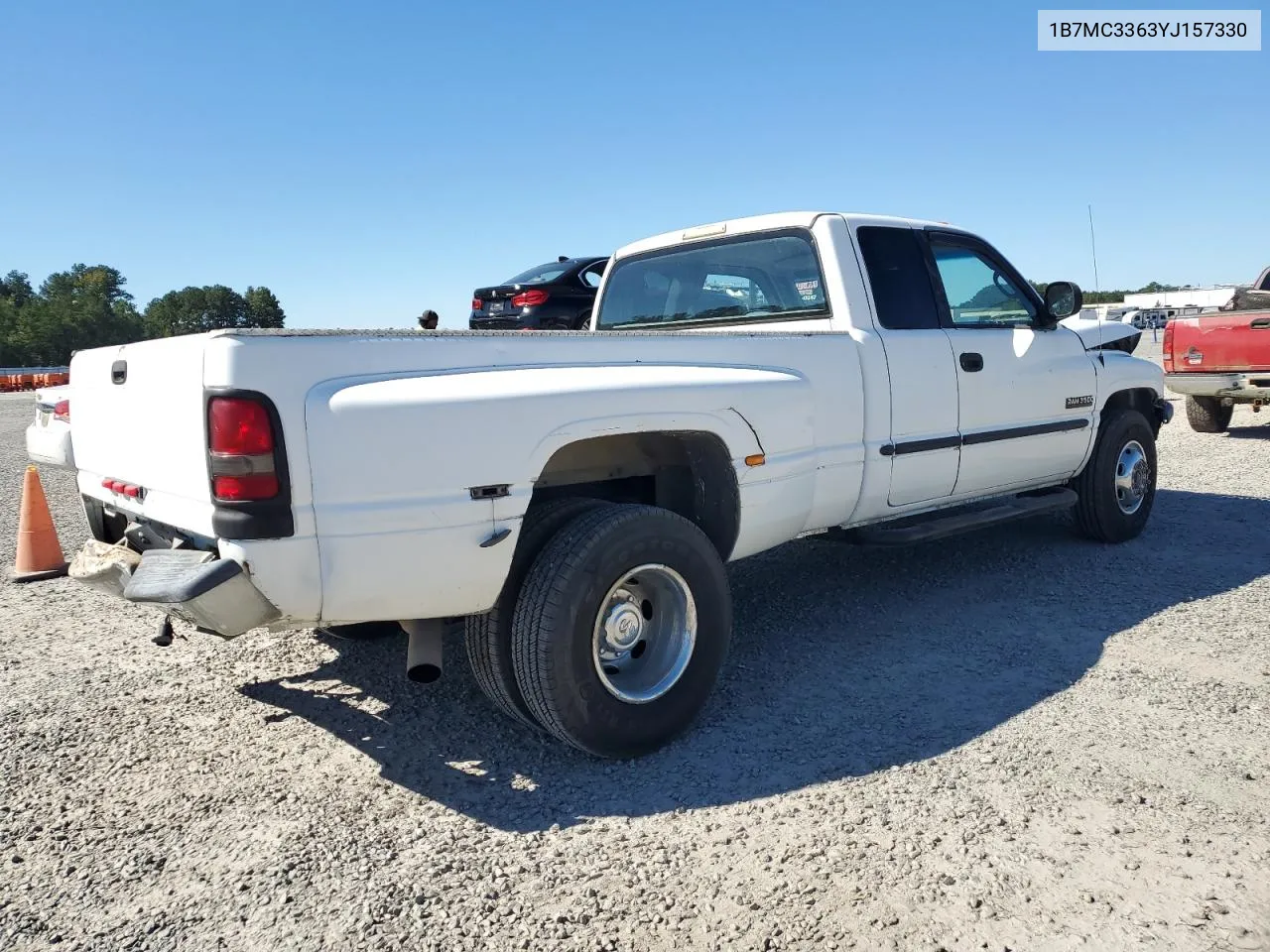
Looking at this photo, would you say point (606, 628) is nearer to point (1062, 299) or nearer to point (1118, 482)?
point (1062, 299)

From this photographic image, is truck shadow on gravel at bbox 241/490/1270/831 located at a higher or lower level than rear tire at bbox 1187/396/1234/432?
lower

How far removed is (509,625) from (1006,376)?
309 centimetres

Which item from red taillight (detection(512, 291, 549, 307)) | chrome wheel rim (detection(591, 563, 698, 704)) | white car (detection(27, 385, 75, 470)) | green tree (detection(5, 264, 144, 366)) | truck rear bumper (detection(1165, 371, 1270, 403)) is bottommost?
chrome wheel rim (detection(591, 563, 698, 704))

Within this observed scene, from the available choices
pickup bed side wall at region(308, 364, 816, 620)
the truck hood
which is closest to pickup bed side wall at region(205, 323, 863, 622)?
pickup bed side wall at region(308, 364, 816, 620)

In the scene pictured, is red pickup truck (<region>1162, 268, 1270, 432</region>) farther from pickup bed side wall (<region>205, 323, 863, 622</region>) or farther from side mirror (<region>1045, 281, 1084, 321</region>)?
pickup bed side wall (<region>205, 323, 863, 622</region>)

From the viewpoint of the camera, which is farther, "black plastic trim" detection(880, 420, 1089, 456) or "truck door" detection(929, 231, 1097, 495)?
"truck door" detection(929, 231, 1097, 495)

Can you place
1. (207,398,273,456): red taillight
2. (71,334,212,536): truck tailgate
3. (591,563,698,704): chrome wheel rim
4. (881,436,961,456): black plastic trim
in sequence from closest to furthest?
(207,398,273,456): red taillight
(71,334,212,536): truck tailgate
(591,563,698,704): chrome wheel rim
(881,436,961,456): black plastic trim

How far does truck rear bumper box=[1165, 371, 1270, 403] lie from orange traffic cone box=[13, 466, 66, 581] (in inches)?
419

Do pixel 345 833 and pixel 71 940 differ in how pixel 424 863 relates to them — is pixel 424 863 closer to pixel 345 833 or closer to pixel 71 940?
pixel 345 833

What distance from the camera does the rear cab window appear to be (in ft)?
14.3

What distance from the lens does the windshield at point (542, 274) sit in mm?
11039

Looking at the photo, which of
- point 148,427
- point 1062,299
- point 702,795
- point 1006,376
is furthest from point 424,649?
point 1062,299

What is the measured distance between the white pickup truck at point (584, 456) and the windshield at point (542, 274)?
20.8 feet

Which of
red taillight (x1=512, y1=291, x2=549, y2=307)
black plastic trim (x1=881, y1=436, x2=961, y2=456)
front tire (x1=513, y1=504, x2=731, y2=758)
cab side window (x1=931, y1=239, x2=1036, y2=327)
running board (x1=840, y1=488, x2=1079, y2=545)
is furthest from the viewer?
red taillight (x1=512, y1=291, x2=549, y2=307)
